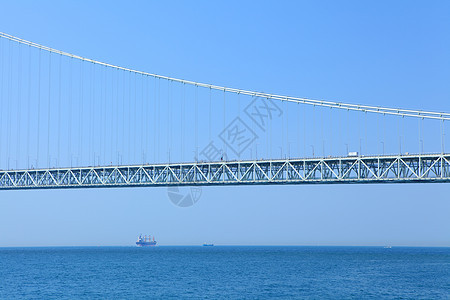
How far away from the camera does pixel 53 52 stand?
9069 centimetres

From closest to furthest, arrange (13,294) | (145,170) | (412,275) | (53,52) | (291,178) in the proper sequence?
(13,294) → (412,275) → (291,178) → (145,170) → (53,52)

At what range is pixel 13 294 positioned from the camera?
36344mm

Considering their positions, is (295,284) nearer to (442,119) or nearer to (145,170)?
(442,119)

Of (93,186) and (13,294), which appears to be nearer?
(13,294)

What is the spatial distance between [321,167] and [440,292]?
2434 centimetres

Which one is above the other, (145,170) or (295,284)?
(145,170)

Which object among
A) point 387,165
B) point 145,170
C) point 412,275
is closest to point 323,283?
point 412,275

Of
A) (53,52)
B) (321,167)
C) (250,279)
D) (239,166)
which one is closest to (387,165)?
(321,167)

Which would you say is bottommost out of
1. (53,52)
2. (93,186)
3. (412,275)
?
(412,275)

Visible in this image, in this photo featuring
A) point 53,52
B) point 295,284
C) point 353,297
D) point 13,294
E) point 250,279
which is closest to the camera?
point 353,297

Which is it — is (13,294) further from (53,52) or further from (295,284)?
(53,52)

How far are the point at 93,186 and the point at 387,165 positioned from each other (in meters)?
35.1

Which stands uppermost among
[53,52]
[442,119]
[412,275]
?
[53,52]

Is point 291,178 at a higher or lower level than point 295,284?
higher
